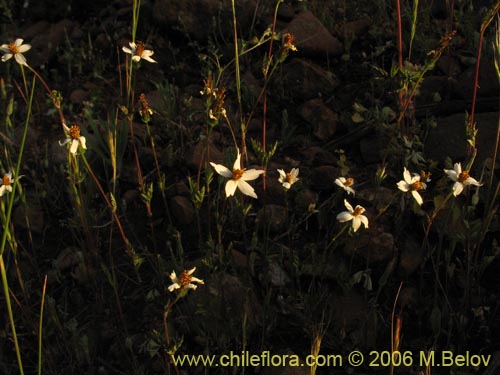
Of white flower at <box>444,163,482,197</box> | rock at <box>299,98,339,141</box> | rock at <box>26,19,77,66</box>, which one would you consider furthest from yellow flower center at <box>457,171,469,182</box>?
rock at <box>26,19,77,66</box>

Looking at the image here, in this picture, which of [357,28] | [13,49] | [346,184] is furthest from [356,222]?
[357,28]

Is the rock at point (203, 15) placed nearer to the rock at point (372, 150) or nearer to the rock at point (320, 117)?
the rock at point (320, 117)

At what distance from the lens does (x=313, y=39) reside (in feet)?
10.6

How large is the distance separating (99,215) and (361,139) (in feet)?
3.90


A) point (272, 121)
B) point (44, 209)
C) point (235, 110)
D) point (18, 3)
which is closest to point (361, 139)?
point (272, 121)

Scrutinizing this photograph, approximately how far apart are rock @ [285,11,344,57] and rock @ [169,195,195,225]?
3.61 ft

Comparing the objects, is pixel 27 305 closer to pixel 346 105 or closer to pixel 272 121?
pixel 272 121

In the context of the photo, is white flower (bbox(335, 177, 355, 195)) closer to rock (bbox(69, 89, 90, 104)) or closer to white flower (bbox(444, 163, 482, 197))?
white flower (bbox(444, 163, 482, 197))

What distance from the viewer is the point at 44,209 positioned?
9.06 feet

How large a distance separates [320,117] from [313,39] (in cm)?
51

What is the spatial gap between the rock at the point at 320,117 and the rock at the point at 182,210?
72 cm

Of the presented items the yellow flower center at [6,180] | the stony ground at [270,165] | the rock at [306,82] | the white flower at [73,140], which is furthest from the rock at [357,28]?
the yellow flower center at [6,180]

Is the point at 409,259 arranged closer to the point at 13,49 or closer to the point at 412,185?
the point at 412,185

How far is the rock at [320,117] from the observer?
9.57ft
